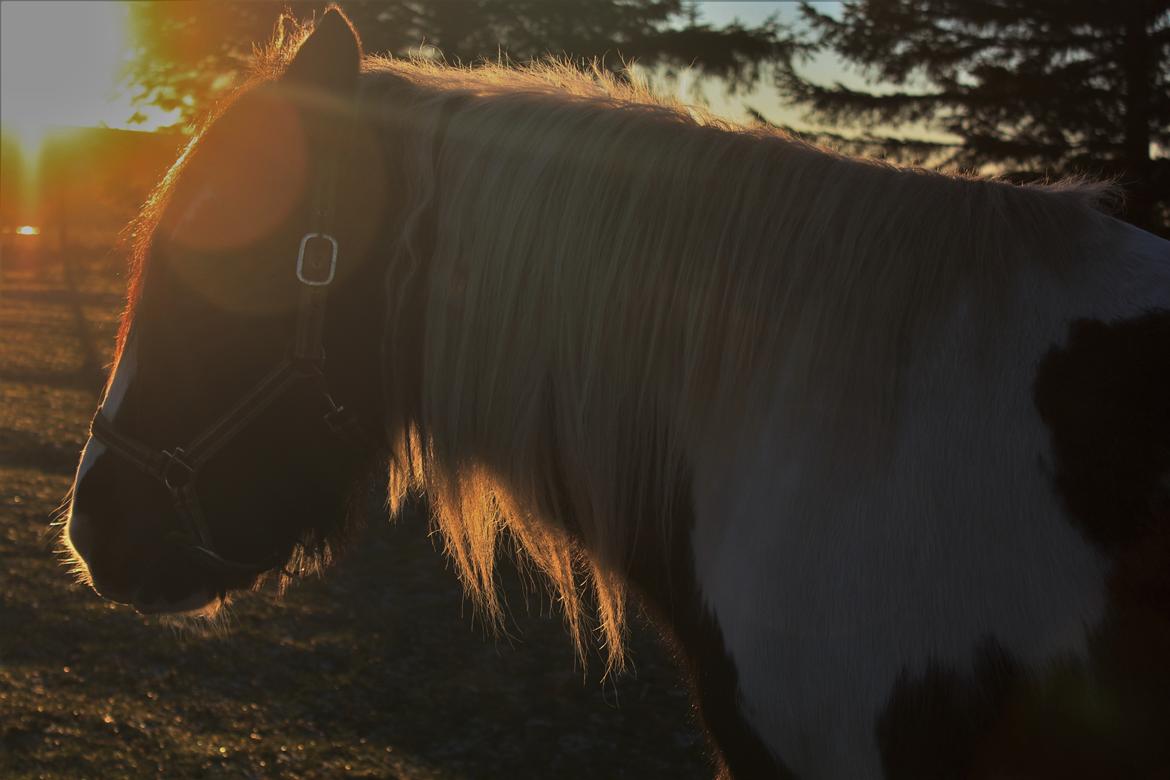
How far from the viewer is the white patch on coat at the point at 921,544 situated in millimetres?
1220

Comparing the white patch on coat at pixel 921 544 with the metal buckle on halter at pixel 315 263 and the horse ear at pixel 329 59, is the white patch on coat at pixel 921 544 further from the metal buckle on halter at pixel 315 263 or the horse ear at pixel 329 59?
the horse ear at pixel 329 59

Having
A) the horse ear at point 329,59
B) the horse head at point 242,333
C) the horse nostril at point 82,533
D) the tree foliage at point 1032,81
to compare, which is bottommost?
the horse nostril at point 82,533

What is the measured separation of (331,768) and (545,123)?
3.64 metres

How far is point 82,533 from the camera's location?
196 cm

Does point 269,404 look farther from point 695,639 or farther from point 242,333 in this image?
point 695,639

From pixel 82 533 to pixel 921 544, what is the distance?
1677 millimetres

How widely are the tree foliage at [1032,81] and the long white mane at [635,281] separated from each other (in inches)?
243

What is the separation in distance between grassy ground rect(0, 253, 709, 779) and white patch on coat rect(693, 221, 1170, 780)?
2856 millimetres

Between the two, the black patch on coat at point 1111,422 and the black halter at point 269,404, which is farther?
the black halter at point 269,404

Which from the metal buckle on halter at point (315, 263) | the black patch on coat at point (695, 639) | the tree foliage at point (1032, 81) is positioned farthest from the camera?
the tree foliage at point (1032, 81)

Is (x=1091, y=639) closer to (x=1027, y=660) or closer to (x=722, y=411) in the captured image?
(x=1027, y=660)

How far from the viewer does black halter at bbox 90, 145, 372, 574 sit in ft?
5.96

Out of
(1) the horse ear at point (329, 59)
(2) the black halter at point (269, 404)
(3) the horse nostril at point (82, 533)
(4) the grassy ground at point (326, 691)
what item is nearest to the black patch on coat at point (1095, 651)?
(2) the black halter at point (269, 404)

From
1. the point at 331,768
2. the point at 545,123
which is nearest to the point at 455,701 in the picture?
the point at 331,768
